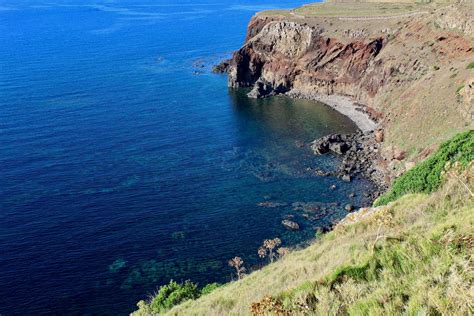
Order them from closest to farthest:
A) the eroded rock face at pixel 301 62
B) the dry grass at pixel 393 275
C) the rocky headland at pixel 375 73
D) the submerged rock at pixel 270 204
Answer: the dry grass at pixel 393 275 < the submerged rock at pixel 270 204 < the rocky headland at pixel 375 73 < the eroded rock face at pixel 301 62

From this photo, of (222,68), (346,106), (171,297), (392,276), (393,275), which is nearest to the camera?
(392,276)

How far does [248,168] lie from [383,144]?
22168 mm

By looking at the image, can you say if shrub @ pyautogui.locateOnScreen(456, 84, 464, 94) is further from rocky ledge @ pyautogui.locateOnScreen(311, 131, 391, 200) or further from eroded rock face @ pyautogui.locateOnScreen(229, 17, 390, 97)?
eroded rock face @ pyautogui.locateOnScreen(229, 17, 390, 97)

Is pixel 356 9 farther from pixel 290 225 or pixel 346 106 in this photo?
pixel 290 225

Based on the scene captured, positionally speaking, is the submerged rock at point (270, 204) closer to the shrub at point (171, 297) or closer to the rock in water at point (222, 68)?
the shrub at point (171, 297)

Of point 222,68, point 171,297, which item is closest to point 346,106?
point 222,68

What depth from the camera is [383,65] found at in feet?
286

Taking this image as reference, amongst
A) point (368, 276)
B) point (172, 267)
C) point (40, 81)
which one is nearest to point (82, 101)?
point (40, 81)

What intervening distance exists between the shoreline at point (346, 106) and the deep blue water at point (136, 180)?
2.12 m

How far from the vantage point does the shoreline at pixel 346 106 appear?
272 ft

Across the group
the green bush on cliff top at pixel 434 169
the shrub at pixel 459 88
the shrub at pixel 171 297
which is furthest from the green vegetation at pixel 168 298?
the shrub at pixel 459 88

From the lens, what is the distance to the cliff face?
64.5 m

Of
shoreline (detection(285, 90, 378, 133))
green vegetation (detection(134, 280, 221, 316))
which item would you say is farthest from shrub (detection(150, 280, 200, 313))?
shoreline (detection(285, 90, 378, 133))

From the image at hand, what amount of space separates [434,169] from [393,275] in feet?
75.2
